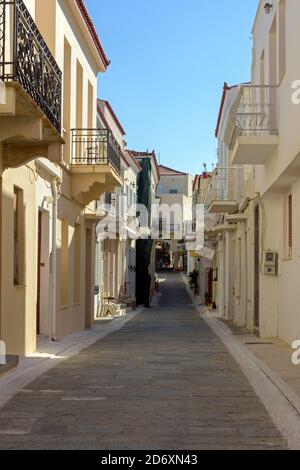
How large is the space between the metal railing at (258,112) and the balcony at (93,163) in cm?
356

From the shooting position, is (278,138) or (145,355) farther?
(278,138)

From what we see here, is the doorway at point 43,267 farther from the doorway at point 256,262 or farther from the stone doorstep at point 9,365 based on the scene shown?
the doorway at point 256,262

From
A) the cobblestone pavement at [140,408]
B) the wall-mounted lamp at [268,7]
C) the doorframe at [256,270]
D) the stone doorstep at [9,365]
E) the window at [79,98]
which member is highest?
the wall-mounted lamp at [268,7]

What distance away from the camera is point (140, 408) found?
7.44 metres

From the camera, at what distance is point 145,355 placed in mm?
12367

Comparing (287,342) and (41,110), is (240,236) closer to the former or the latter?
(287,342)

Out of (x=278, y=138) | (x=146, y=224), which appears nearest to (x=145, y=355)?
(x=278, y=138)

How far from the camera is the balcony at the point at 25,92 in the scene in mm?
8492

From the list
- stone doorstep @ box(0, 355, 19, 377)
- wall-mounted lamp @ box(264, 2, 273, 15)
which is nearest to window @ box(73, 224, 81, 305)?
Answer: wall-mounted lamp @ box(264, 2, 273, 15)

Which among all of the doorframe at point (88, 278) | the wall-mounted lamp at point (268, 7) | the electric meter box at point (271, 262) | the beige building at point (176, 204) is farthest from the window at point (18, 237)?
the beige building at point (176, 204)

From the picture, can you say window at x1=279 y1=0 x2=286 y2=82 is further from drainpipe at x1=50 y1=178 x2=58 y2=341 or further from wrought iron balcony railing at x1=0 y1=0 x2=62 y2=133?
drainpipe at x1=50 y1=178 x2=58 y2=341

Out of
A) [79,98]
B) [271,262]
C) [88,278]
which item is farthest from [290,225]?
[88,278]

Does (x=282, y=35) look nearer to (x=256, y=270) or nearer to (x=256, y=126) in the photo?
(x=256, y=126)
